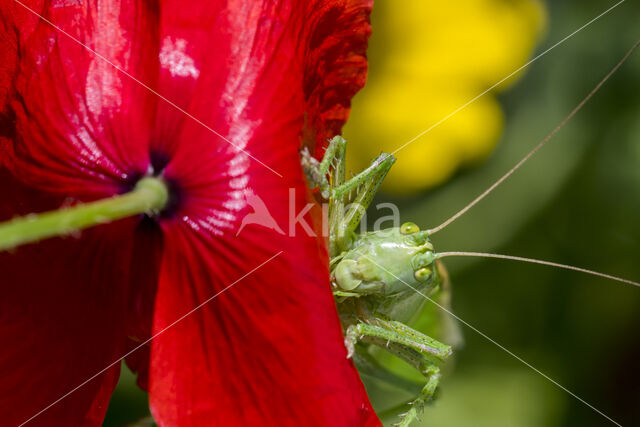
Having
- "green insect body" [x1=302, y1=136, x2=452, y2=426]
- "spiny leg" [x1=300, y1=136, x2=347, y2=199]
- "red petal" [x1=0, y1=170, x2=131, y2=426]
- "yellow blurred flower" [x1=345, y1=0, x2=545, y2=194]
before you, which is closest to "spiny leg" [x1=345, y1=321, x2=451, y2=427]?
"green insect body" [x1=302, y1=136, x2=452, y2=426]

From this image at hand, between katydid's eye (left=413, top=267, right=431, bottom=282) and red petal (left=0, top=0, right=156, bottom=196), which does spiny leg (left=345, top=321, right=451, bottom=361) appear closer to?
katydid's eye (left=413, top=267, right=431, bottom=282)

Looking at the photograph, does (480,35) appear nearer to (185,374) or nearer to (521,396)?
(521,396)

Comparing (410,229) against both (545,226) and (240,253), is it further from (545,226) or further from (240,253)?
(545,226)

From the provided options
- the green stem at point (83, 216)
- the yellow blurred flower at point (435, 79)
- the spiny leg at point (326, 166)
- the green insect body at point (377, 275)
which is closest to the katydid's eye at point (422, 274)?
the green insect body at point (377, 275)

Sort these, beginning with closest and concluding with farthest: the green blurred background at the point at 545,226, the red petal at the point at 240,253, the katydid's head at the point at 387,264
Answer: the red petal at the point at 240,253 → the katydid's head at the point at 387,264 → the green blurred background at the point at 545,226

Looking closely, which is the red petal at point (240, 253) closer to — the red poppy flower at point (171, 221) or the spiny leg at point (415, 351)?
the red poppy flower at point (171, 221)

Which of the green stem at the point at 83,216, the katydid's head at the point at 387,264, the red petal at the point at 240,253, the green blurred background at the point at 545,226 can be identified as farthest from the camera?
the green blurred background at the point at 545,226
